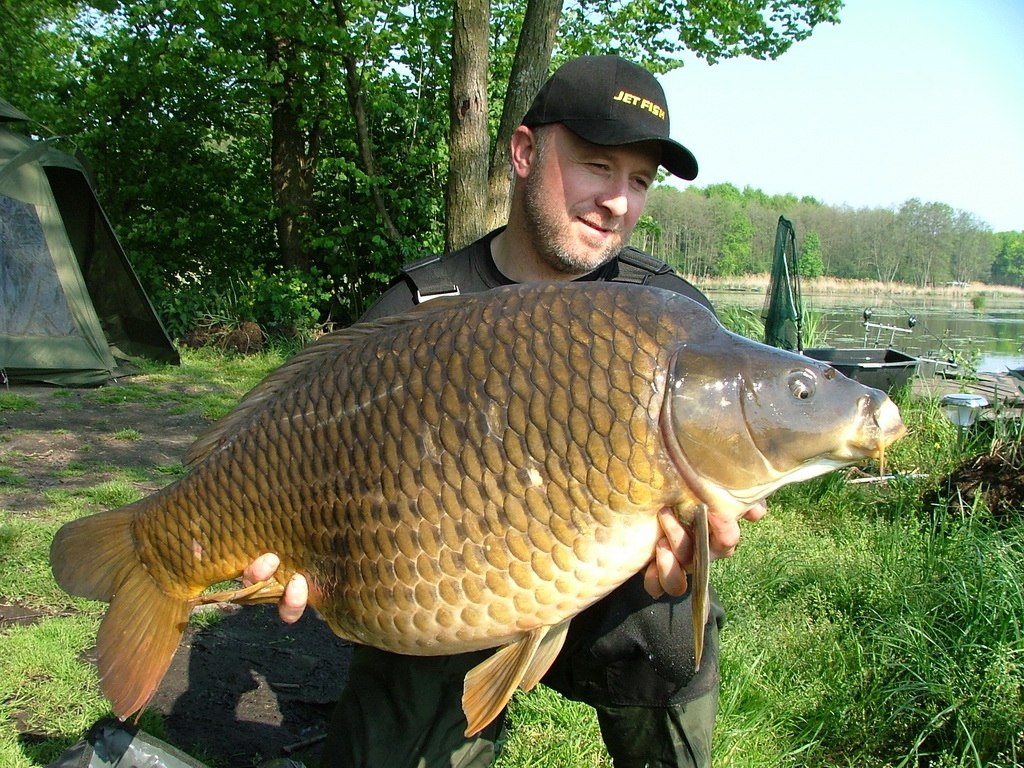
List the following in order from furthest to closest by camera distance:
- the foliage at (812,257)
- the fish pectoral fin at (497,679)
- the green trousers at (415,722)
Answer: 1. the foliage at (812,257)
2. the green trousers at (415,722)
3. the fish pectoral fin at (497,679)

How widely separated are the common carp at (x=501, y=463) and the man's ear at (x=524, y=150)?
0.67 metres

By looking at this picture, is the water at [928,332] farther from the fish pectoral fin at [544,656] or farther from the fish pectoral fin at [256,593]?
the fish pectoral fin at [256,593]

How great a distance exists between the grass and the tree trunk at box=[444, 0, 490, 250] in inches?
81.2

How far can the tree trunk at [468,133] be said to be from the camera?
4113mm

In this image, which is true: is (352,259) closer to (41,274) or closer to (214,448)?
(41,274)

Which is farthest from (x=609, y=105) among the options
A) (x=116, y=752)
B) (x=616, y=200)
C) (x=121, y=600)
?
(x=116, y=752)

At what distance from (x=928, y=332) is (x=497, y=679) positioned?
752 cm

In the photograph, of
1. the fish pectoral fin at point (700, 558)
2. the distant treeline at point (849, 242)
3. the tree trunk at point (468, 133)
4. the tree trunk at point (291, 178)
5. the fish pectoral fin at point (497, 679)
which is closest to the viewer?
the fish pectoral fin at point (700, 558)

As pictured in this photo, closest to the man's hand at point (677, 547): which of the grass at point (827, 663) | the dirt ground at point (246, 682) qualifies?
the grass at point (827, 663)

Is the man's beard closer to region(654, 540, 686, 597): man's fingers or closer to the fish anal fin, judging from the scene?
region(654, 540, 686, 597): man's fingers

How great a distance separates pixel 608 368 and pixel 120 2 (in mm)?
9496

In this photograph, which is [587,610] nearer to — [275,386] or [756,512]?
[756,512]

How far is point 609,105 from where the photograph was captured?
1.73 m

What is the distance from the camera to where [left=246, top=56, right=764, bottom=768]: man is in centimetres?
160
